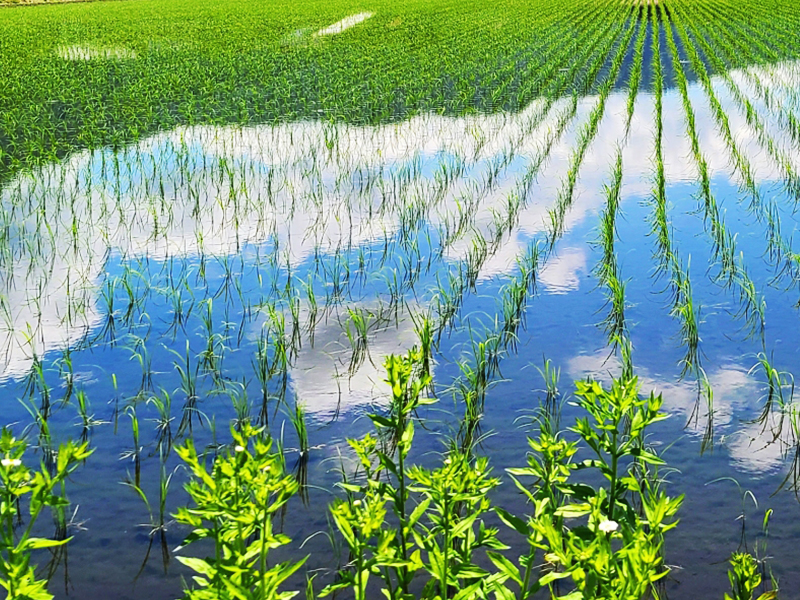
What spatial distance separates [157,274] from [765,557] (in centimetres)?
406

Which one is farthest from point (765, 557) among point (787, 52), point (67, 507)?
point (787, 52)

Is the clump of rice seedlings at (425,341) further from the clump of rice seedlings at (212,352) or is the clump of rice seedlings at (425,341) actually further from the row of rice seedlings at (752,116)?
the row of rice seedlings at (752,116)

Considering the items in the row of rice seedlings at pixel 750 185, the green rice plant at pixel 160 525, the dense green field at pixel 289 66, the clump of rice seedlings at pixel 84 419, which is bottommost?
the green rice plant at pixel 160 525

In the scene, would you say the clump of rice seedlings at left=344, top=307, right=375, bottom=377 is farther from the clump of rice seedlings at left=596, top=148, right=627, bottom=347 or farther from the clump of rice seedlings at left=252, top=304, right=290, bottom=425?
the clump of rice seedlings at left=596, top=148, right=627, bottom=347

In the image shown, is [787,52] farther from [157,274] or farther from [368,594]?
[368,594]

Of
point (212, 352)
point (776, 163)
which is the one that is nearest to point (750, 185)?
point (776, 163)

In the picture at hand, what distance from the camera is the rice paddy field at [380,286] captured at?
3.21m

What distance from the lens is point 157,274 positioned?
18.1ft

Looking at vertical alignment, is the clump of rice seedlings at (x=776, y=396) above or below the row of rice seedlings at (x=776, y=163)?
below

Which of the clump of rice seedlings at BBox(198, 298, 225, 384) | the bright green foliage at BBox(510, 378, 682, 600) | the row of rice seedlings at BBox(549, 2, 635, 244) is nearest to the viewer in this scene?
the bright green foliage at BBox(510, 378, 682, 600)

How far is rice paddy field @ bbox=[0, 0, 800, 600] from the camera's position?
10.5 ft

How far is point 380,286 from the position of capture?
5352 mm

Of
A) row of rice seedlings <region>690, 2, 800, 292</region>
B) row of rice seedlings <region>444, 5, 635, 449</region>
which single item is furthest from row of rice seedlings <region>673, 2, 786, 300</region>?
row of rice seedlings <region>444, 5, 635, 449</region>

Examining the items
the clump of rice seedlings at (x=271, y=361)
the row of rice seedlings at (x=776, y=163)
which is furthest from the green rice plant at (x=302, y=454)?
the row of rice seedlings at (x=776, y=163)
